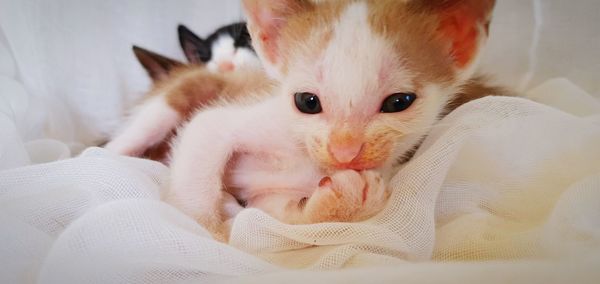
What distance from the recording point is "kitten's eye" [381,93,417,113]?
941 millimetres

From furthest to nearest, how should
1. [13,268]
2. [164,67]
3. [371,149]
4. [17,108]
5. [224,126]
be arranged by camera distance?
[164,67]
[17,108]
[224,126]
[371,149]
[13,268]

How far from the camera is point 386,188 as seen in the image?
1005 mm

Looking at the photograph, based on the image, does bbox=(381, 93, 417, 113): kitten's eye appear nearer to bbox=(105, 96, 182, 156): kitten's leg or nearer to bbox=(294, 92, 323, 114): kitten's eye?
bbox=(294, 92, 323, 114): kitten's eye

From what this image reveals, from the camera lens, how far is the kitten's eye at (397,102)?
3.09 feet

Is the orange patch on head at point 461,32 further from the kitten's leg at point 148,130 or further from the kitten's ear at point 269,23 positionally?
the kitten's leg at point 148,130

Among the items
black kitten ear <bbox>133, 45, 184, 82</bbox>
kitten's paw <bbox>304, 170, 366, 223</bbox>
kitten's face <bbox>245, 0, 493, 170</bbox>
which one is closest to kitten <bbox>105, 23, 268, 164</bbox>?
Answer: black kitten ear <bbox>133, 45, 184, 82</bbox>

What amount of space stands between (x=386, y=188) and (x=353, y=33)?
0.30m

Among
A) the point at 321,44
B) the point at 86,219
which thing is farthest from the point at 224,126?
the point at 86,219

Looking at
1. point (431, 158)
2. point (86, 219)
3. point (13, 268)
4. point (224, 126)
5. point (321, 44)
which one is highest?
point (321, 44)

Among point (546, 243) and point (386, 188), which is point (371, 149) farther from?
point (546, 243)

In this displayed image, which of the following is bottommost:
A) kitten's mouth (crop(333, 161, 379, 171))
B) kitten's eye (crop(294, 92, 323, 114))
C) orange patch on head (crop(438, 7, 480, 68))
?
kitten's mouth (crop(333, 161, 379, 171))

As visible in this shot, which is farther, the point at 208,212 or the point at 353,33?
the point at 208,212

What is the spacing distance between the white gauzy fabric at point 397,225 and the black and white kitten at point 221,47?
93 centimetres

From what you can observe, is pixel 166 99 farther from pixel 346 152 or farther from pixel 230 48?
pixel 346 152
